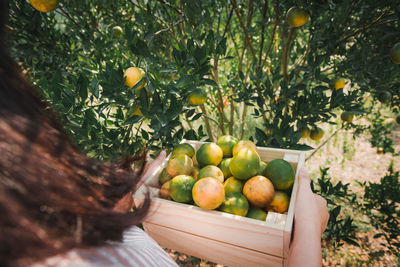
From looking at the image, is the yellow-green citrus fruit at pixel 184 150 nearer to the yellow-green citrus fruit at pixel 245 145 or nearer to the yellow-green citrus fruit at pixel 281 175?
the yellow-green citrus fruit at pixel 245 145

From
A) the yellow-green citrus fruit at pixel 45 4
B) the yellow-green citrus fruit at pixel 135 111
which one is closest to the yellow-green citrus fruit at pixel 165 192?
the yellow-green citrus fruit at pixel 135 111

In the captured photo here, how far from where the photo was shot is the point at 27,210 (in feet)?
1.56

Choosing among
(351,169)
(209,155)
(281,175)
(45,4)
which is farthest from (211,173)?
(351,169)

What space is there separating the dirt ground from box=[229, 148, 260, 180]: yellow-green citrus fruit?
4.80 ft

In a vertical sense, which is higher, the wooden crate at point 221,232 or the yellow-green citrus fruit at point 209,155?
the yellow-green citrus fruit at point 209,155

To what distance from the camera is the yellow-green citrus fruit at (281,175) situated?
1193mm

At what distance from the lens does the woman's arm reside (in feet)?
2.97

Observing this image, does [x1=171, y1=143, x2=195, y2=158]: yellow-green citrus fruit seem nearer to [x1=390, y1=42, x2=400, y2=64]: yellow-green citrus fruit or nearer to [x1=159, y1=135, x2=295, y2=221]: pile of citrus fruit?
[x1=159, y1=135, x2=295, y2=221]: pile of citrus fruit

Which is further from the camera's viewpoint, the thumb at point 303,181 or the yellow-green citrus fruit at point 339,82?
the yellow-green citrus fruit at point 339,82

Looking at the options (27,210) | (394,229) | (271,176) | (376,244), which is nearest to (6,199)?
(27,210)

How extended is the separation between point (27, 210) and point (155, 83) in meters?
0.83

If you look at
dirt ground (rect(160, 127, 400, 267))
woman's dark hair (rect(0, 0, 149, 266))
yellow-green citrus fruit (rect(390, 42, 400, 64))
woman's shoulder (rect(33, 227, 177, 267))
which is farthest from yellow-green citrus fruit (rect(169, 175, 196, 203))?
yellow-green citrus fruit (rect(390, 42, 400, 64))

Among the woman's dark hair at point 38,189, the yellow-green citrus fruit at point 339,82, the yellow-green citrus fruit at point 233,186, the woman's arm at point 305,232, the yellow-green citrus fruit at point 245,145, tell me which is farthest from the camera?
the yellow-green citrus fruit at point 339,82

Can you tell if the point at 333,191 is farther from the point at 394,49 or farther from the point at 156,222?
the point at 156,222
